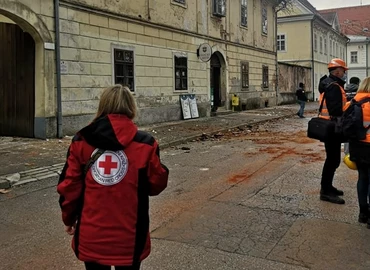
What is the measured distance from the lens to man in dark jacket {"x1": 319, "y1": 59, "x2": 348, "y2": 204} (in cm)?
564

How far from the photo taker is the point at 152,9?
16.7 m

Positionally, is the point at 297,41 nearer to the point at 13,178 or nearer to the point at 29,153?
the point at 29,153

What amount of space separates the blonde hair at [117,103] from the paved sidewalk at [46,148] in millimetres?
5356

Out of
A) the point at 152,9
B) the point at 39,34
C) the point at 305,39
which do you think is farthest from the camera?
the point at 305,39

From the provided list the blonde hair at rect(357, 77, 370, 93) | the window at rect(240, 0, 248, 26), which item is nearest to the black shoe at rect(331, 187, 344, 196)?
the blonde hair at rect(357, 77, 370, 93)

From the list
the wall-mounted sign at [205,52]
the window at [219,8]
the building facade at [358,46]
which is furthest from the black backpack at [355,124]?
the building facade at [358,46]

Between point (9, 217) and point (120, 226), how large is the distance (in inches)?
144

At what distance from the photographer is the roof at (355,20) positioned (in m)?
67.2

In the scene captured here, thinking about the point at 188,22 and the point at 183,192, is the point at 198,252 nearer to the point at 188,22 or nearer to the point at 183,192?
the point at 183,192

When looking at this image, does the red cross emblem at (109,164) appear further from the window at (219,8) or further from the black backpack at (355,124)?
the window at (219,8)

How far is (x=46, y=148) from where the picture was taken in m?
10.8

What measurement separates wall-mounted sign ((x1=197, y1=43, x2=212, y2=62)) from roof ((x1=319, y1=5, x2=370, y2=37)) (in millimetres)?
52236

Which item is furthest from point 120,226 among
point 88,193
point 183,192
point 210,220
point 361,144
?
point 183,192

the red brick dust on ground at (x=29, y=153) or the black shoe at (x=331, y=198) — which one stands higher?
the red brick dust on ground at (x=29, y=153)
